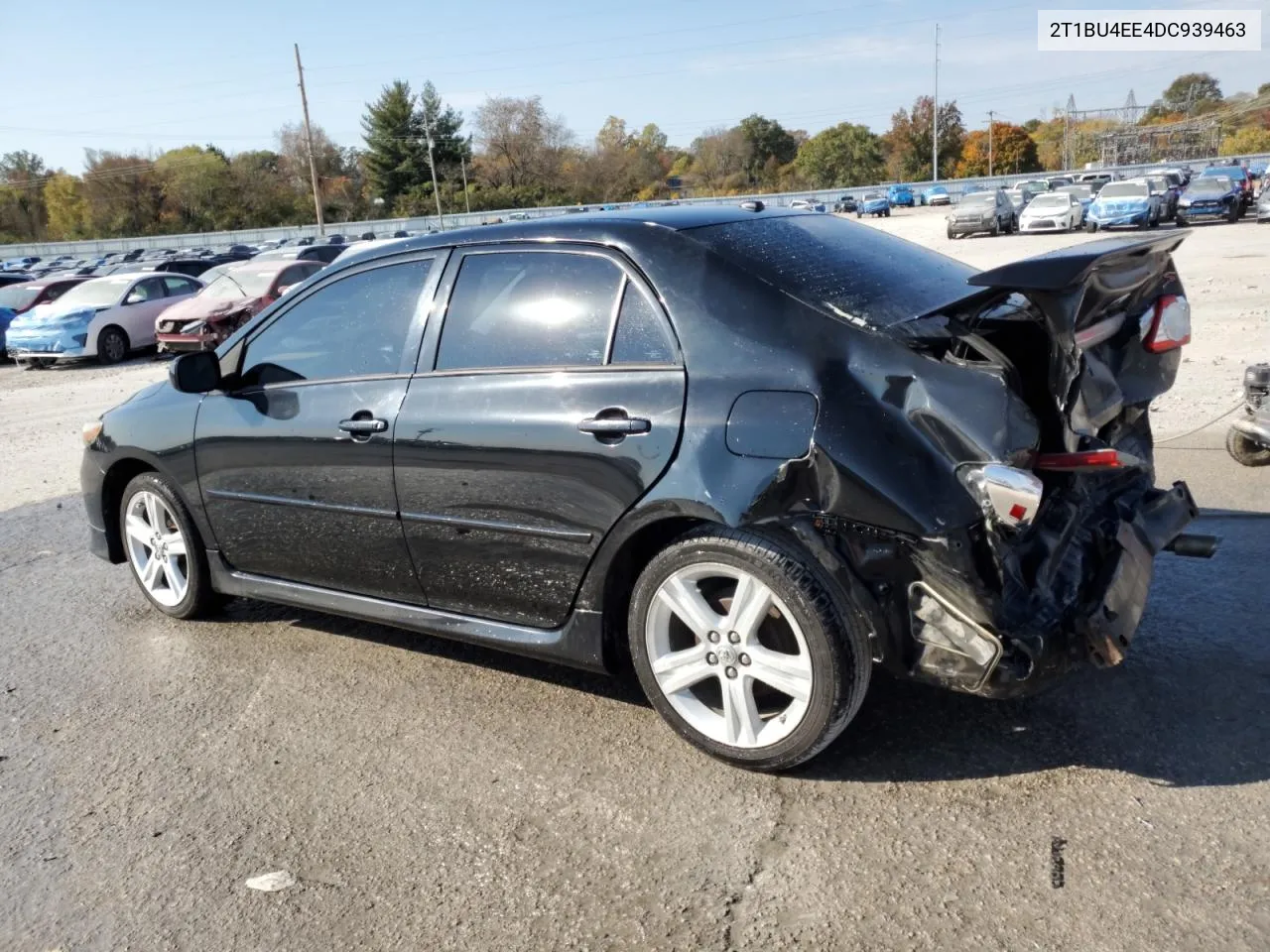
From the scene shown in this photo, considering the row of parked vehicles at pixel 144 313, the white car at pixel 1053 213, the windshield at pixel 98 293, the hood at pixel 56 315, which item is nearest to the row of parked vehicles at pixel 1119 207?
the white car at pixel 1053 213

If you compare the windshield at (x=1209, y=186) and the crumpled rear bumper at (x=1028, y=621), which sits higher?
the windshield at (x=1209, y=186)

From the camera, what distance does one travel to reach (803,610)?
10.1 feet

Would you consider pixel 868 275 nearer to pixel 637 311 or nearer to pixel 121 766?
pixel 637 311

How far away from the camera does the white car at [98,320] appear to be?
60.2 feet

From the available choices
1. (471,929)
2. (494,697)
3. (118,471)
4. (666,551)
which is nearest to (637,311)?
(666,551)

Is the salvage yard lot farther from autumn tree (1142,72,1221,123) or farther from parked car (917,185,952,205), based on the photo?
autumn tree (1142,72,1221,123)

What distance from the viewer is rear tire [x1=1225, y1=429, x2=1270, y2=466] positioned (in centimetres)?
621

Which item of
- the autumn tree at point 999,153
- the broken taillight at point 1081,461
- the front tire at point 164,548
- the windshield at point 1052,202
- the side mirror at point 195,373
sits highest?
the autumn tree at point 999,153

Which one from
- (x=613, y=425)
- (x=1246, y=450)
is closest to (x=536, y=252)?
(x=613, y=425)

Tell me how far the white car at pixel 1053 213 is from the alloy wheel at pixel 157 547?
108ft

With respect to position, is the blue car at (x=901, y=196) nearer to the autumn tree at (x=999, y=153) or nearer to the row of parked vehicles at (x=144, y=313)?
the autumn tree at (x=999, y=153)

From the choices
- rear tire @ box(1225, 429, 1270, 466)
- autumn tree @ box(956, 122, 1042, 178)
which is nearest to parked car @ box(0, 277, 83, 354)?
rear tire @ box(1225, 429, 1270, 466)

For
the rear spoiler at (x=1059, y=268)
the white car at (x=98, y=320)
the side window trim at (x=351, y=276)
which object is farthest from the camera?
the white car at (x=98, y=320)

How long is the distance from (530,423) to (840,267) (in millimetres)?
1192
